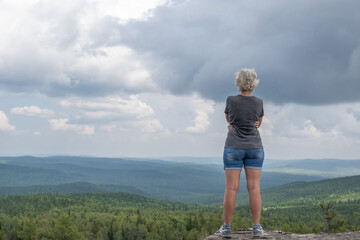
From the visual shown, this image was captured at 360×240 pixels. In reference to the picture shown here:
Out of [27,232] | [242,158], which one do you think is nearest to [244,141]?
[242,158]

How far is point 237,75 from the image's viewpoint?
1091 centimetres

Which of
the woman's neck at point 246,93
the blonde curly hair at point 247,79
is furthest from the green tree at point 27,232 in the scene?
the blonde curly hair at point 247,79

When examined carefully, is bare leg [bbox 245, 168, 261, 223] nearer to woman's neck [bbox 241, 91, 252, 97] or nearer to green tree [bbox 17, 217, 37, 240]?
woman's neck [bbox 241, 91, 252, 97]

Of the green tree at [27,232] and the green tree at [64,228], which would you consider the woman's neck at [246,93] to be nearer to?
the green tree at [64,228]

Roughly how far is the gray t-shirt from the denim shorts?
134 millimetres

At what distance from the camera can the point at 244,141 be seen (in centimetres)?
1051

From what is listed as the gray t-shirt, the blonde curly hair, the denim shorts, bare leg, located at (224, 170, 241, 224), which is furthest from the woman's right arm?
bare leg, located at (224, 170, 241, 224)

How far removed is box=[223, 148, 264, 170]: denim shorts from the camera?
1051 centimetres

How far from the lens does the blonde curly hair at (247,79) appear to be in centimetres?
1067

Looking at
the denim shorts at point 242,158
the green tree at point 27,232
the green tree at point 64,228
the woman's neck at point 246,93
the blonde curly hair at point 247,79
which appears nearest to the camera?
the denim shorts at point 242,158

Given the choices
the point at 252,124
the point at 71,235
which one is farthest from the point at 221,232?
the point at 71,235

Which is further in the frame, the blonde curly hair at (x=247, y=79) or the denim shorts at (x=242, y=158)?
the blonde curly hair at (x=247, y=79)

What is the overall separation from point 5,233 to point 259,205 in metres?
129

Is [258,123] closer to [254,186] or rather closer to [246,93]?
[246,93]
